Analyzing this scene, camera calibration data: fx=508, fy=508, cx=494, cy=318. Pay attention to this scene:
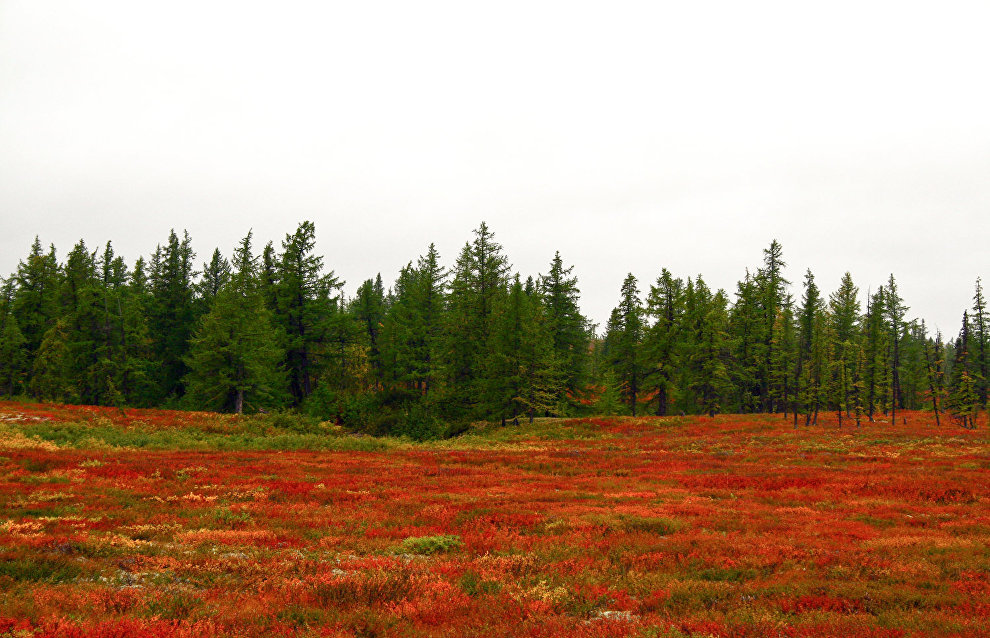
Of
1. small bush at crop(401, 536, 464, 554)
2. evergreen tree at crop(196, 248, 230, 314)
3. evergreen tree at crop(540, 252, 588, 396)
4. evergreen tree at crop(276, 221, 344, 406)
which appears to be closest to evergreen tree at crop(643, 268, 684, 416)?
evergreen tree at crop(540, 252, 588, 396)

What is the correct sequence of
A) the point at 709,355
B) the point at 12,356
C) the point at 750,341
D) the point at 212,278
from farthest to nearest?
the point at 212,278
the point at 750,341
the point at 709,355
the point at 12,356

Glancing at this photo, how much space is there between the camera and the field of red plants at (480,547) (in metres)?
7.23

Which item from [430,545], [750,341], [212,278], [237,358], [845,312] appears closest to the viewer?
[430,545]

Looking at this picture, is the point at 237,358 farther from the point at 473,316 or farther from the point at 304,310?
the point at 473,316

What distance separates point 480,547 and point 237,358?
136 feet

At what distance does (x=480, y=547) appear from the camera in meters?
11.9

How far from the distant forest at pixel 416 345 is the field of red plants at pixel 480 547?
851 inches

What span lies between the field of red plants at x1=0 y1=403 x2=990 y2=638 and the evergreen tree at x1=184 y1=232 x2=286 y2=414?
20.1 metres

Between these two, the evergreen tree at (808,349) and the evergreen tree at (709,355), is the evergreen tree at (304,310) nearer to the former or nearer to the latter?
the evergreen tree at (709,355)

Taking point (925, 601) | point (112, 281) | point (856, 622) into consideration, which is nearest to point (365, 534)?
point (856, 622)

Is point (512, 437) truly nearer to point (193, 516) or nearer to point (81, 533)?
point (193, 516)

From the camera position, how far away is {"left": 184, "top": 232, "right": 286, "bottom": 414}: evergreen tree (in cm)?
4606

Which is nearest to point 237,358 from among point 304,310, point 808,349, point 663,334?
point 304,310

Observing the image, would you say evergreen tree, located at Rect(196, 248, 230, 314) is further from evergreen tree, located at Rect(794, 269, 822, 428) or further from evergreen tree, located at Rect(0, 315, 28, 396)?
evergreen tree, located at Rect(794, 269, 822, 428)
